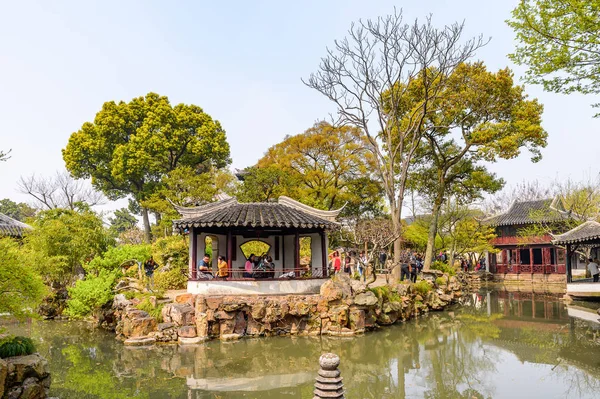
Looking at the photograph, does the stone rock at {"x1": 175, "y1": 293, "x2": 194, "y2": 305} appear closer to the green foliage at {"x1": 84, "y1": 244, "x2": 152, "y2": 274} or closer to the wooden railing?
the green foliage at {"x1": 84, "y1": 244, "x2": 152, "y2": 274}

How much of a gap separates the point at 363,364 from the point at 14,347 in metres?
6.97

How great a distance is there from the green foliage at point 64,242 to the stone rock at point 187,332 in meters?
6.87

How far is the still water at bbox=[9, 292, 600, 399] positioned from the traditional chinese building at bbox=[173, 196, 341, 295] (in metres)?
2.10

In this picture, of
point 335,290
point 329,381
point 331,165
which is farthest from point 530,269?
point 329,381

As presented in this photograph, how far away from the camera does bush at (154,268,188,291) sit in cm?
1736

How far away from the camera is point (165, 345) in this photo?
1166 centimetres

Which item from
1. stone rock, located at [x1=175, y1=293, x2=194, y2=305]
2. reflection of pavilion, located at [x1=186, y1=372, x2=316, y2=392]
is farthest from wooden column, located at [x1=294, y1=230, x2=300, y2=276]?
reflection of pavilion, located at [x1=186, y1=372, x2=316, y2=392]

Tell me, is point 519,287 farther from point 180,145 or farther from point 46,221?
point 46,221

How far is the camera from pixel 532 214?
99.0 ft

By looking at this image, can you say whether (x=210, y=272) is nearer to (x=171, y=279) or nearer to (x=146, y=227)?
(x=171, y=279)

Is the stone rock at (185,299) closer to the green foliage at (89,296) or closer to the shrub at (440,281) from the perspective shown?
the green foliage at (89,296)

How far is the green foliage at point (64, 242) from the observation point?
1626 cm

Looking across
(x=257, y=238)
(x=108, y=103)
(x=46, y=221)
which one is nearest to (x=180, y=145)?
(x=108, y=103)

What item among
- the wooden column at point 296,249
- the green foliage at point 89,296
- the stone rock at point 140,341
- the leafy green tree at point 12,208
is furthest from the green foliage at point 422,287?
the leafy green tree at point 12,208
